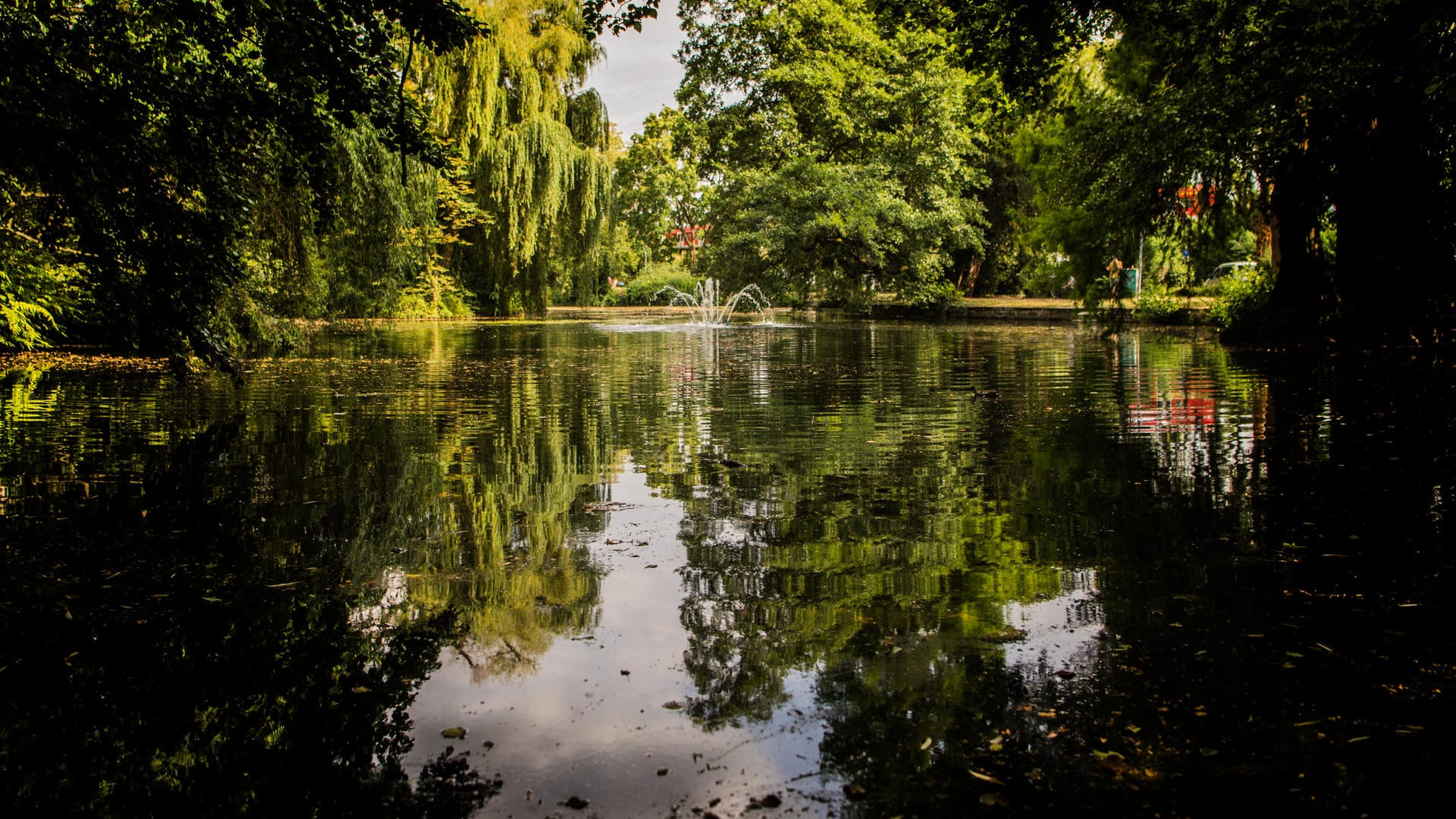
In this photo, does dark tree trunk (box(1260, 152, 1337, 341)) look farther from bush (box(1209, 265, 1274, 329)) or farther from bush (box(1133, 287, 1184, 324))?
bush (box(1133, 287, 1184, 324))

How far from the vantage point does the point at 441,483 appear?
19.7 feet

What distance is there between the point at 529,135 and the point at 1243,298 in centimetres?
1916

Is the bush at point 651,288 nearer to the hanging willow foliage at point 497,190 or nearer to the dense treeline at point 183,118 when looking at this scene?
the hanging willow foliage at point 497,190

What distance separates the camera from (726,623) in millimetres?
3520

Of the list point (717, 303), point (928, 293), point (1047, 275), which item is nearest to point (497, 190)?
point (717, 303)

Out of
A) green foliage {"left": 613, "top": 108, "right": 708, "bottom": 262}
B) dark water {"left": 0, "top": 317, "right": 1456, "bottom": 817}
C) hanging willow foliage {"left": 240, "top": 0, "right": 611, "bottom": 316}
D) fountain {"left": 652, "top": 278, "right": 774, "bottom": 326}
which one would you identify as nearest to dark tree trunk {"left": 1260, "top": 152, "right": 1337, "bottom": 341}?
dark water {"left": 0, "top": 317, "right": 1456, "bottom": 817}

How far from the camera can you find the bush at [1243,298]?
62.5 ft

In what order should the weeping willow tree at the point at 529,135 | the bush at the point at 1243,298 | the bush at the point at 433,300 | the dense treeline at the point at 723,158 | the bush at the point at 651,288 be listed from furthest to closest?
1. the bush at the point at 651,288
2. the bush at the point at 433,300
3. the weeping willow tree at the point at 529,135
4. the bush at the point at 1243,298
5. the dense treeline at the point at 723,158

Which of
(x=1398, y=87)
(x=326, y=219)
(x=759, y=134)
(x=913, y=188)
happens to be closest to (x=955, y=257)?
(x=913, y=188)

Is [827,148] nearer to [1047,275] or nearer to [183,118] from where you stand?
[1047,275]

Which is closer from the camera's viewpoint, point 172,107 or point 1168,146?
point 172,107

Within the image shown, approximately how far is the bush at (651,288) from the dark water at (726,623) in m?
56.8

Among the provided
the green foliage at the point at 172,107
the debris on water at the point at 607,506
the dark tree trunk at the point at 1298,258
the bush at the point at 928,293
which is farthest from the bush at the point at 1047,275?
the debris on water at the point at 607,506

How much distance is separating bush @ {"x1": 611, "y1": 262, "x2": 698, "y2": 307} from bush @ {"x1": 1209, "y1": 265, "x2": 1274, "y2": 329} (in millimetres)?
41746
